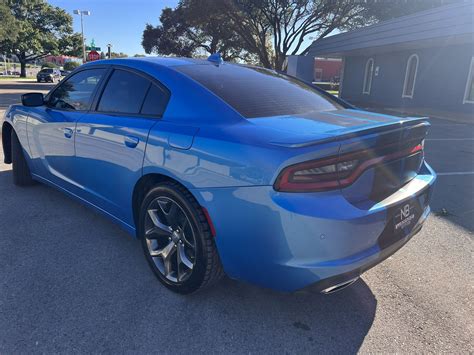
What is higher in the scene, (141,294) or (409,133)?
(409,133)

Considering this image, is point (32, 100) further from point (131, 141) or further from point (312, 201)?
point (312, 201)

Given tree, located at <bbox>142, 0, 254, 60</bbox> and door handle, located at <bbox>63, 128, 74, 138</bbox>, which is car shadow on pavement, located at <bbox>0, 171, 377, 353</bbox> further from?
tree, located at <bbox>142, 0, 254, 60</bbox>

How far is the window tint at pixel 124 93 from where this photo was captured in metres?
2.94

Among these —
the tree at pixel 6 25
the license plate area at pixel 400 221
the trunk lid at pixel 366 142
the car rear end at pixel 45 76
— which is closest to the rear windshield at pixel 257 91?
the trunk lid at pixel 366 142

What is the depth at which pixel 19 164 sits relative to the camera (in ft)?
15.2

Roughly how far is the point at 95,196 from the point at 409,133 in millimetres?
2497

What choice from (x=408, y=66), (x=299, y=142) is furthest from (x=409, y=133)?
(x=408, y=66)

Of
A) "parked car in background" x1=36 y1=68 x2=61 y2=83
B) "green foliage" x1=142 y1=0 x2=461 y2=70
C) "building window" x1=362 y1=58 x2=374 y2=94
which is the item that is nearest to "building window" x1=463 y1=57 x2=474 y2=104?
"building window" x1=362 y1=58 x2=374 y2=94

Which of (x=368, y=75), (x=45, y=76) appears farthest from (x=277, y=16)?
(x=45, y=76)

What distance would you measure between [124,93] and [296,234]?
6.25 ft

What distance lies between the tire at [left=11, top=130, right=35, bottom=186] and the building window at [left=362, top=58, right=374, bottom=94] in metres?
20.6

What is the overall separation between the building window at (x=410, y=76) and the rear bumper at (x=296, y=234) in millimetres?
18324

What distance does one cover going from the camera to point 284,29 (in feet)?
92.7

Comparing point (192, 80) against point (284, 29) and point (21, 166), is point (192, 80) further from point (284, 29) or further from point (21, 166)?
point (284, 29)
